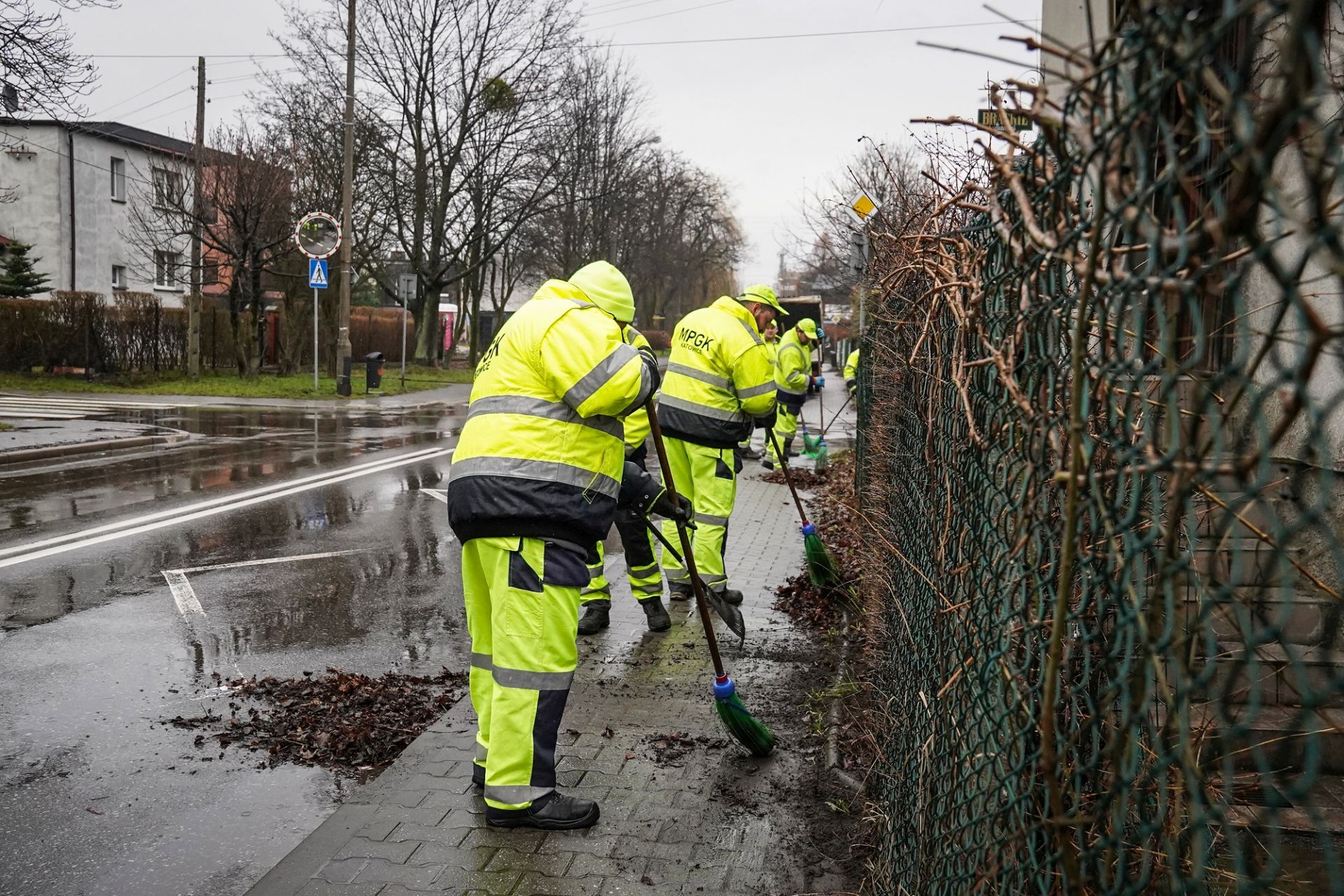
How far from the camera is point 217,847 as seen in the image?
3.95 m

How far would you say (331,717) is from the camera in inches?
207

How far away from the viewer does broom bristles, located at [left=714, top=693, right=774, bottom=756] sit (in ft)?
15.1

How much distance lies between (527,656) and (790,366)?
388 inches

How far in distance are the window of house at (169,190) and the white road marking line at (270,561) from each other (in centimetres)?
2129

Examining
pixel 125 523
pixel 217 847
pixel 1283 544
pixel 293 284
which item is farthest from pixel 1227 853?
pixel 293 284

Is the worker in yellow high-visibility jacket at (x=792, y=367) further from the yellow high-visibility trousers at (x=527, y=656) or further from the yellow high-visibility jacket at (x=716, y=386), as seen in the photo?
the yellow high-visibility trousers at (x=527, y=656)

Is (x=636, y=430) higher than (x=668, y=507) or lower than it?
higher

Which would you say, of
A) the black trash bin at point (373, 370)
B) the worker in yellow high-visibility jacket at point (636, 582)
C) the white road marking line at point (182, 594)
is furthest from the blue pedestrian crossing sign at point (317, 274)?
the worker in yellow high-visibility jacket at point (636, 582)

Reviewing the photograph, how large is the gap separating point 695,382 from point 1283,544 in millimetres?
6162

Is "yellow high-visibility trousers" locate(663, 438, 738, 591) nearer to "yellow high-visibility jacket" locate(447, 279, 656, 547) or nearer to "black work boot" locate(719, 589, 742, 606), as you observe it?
"black work boot" locate(719, 589, 742, 606)

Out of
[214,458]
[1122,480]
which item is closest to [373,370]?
[214,458]

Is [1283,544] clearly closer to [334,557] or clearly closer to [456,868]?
[456,868]

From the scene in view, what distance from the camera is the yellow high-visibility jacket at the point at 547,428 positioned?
392 cm

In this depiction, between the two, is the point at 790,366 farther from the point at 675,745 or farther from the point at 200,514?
the point at 675,745
